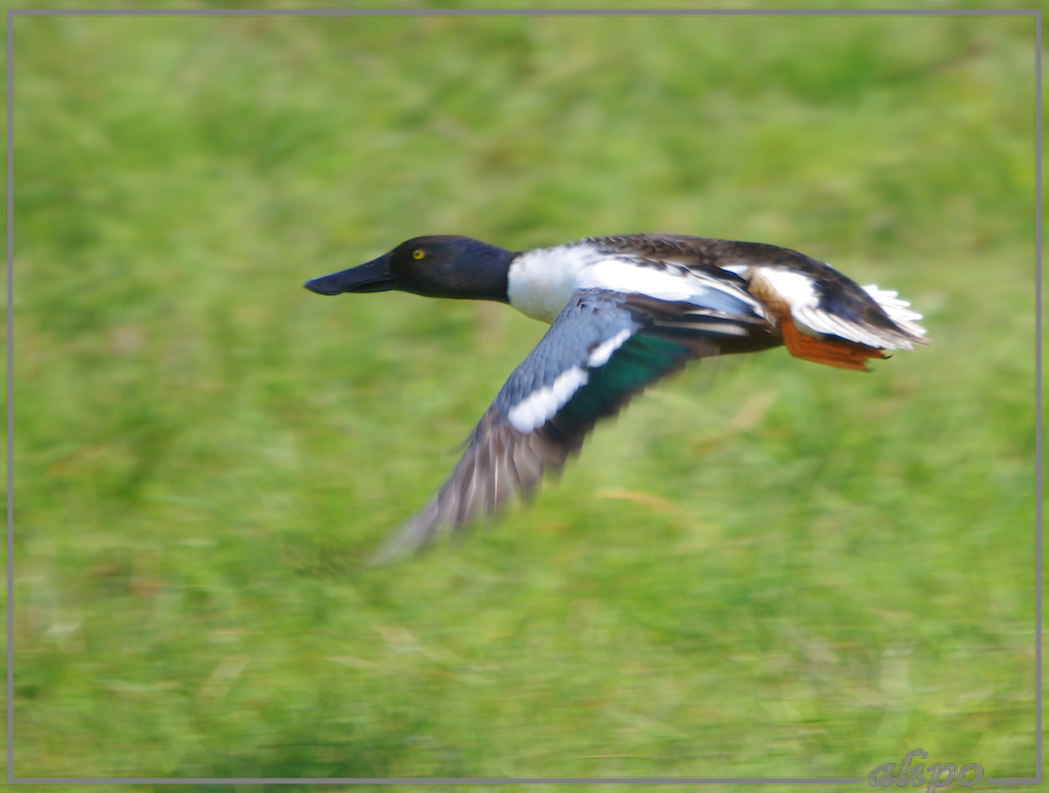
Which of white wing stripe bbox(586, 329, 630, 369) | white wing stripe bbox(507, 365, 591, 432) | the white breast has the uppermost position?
the white breast

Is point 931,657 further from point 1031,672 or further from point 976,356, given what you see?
point 976,356

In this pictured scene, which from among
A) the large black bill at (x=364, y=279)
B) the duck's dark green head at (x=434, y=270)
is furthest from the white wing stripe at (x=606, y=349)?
the large black bill at (x=364, y=279)

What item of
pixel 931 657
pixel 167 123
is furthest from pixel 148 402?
pixel 931 657

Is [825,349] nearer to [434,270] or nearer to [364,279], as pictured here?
[434,270]

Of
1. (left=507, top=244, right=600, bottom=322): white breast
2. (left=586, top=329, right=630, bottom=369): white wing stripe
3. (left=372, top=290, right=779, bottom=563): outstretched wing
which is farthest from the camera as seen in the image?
(left=507, top=244, right=600, bottom=322): white breast

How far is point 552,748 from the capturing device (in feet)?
11.9

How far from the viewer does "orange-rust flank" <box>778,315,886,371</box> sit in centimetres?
383

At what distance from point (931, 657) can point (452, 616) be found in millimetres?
1308

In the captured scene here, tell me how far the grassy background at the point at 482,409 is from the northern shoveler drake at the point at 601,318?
580 mm

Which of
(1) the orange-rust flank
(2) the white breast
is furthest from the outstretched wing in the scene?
(2) the white breast

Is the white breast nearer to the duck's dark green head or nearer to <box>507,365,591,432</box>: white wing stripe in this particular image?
the duck's dark green head

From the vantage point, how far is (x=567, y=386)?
3.24 meters

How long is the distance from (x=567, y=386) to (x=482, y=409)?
1.63 meters

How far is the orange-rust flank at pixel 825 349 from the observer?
12.6 ft
